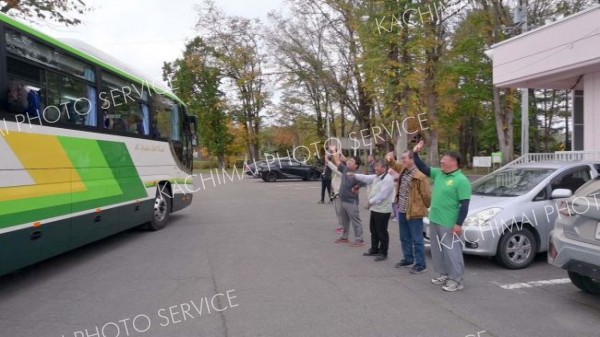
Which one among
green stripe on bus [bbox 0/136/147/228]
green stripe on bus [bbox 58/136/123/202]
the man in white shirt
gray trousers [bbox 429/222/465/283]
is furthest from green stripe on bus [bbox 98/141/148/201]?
gray trousers [bbox 429/222/465/283]

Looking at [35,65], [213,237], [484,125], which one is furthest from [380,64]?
[484,125]

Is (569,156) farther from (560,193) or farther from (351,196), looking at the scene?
(351,196)

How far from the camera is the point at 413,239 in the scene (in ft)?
21.4

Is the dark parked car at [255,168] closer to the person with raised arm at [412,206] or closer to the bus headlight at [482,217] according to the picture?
the person with raised arm at [412,206]

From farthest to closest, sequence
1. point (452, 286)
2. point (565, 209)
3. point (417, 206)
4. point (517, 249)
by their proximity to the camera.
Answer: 1. point (517, 249)
2. point (417, 206)
3. point (452, 286)
4. point (565, 209)

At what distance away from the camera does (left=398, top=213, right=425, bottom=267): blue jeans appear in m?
6.46

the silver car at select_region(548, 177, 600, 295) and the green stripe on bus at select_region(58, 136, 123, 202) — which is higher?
the green stripe on bus at select_region(58, 136, 123, 202)

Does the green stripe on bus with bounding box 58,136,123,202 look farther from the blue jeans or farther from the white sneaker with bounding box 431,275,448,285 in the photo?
the white sneaker with bounding box 431,275,448,285

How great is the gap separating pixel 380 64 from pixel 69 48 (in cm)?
1412

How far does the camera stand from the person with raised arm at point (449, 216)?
5.48m

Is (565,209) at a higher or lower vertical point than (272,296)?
higher

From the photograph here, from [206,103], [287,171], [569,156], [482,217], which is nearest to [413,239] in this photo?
[482,217]

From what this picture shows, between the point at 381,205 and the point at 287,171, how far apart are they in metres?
23.2

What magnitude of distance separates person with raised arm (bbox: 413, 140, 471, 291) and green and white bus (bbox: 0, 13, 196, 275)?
4879 mm
